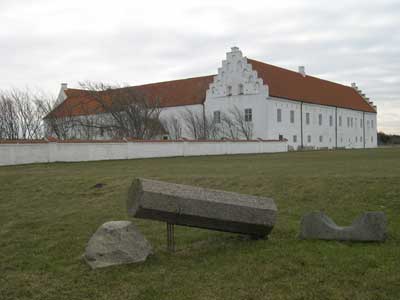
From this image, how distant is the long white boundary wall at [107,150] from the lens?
25312 millimetres

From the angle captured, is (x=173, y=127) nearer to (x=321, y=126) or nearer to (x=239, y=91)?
(x=239, y=91)

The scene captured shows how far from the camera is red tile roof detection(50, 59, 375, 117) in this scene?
1962 inches

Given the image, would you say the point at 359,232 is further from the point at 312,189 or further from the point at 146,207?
the point at 312,189

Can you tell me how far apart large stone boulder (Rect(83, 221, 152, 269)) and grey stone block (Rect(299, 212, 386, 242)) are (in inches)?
92.8

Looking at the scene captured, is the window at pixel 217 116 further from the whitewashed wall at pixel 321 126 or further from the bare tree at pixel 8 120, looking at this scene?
the bare tree at pixel 8 120

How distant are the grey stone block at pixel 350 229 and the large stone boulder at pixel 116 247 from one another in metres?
2.36

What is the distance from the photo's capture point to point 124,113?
43.1 m

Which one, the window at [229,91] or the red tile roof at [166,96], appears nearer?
the red tile roof at [166,96]

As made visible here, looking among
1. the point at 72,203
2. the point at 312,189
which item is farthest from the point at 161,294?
the point at 72,203

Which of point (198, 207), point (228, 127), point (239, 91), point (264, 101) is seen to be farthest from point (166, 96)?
point (198, 207)

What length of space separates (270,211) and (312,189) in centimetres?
514

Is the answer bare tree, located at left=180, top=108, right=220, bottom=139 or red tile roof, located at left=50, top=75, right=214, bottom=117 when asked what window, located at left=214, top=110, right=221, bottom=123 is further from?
red tile roof, located at left=50, top=75, right=214, bottom=117

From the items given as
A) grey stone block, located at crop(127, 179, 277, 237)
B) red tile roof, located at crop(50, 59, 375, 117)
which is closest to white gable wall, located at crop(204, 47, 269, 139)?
red tile roof, located at crop(50, 59, 375, 117)

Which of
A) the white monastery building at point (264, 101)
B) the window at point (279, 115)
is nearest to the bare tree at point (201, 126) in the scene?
the white monastery building at point (264, 101)
